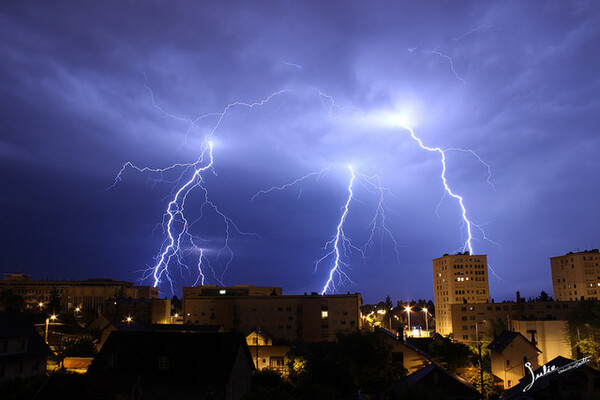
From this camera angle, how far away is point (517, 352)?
4062 centimetres

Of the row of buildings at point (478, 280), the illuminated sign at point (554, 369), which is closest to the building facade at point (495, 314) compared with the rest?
the row of buildings at point (478, 280)

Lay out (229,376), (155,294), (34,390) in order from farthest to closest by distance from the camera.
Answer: (155,294)
(229,376)
(34,390)

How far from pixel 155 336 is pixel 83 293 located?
104 metres

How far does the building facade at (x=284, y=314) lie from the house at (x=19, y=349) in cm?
3177

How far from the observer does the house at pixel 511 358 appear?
40.2 meters

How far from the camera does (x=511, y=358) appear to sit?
40312 mm

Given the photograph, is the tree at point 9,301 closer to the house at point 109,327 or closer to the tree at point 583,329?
the house at point 109,327

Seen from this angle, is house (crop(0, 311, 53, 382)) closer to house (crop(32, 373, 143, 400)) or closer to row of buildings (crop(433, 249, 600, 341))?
house (crop(32, 373, 143, 400))

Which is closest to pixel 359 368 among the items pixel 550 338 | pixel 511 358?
pixel 511 358

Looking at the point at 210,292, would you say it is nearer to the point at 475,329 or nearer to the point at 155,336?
the point at 475,329

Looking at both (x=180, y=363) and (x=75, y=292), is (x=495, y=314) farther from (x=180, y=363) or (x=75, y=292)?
(x=75, y=292)

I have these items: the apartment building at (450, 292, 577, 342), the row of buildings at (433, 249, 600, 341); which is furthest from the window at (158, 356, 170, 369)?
the row of buildings at (433, 249, 600, 341)

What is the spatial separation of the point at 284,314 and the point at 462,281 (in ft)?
191

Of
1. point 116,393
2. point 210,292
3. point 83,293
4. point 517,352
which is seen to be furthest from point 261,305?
point 83,293
